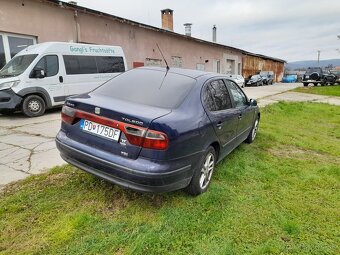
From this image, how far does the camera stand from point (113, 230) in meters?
2.65

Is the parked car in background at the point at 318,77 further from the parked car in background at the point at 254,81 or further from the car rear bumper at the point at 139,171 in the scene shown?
the car rear bumper at the point at 139,171

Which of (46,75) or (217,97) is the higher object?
(46,75)

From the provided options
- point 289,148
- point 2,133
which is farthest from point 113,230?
point 2,133

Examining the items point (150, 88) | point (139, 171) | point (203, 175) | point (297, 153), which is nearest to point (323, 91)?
point (297, 153)

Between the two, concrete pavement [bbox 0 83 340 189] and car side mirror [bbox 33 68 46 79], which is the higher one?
car side mirror [bbox 33 68 46 79]

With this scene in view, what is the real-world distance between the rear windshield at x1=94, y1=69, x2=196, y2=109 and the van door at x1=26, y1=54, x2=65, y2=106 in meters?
5.60

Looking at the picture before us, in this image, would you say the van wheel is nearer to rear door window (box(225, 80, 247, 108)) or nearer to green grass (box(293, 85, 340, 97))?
rear door window (box(225, 80, 247, 108))

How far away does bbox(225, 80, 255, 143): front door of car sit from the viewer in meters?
4.42

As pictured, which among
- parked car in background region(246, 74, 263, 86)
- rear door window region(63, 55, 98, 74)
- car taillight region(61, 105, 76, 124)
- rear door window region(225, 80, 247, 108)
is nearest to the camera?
car taillight region(61, 105, 76, 124)

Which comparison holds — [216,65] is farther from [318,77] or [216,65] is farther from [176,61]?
[318,77]

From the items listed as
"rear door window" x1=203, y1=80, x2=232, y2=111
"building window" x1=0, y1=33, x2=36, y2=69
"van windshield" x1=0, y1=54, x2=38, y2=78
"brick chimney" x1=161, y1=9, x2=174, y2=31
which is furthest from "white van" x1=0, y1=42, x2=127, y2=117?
"brick chimney" x1=161, y1=9, x2=174, y2=31

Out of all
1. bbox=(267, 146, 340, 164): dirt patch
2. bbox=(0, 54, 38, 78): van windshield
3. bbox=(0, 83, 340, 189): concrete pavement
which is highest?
bbox=(0, 54, 38, 78): van windshield

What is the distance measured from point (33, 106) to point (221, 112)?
22.2 feet

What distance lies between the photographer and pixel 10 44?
34.8 feet
